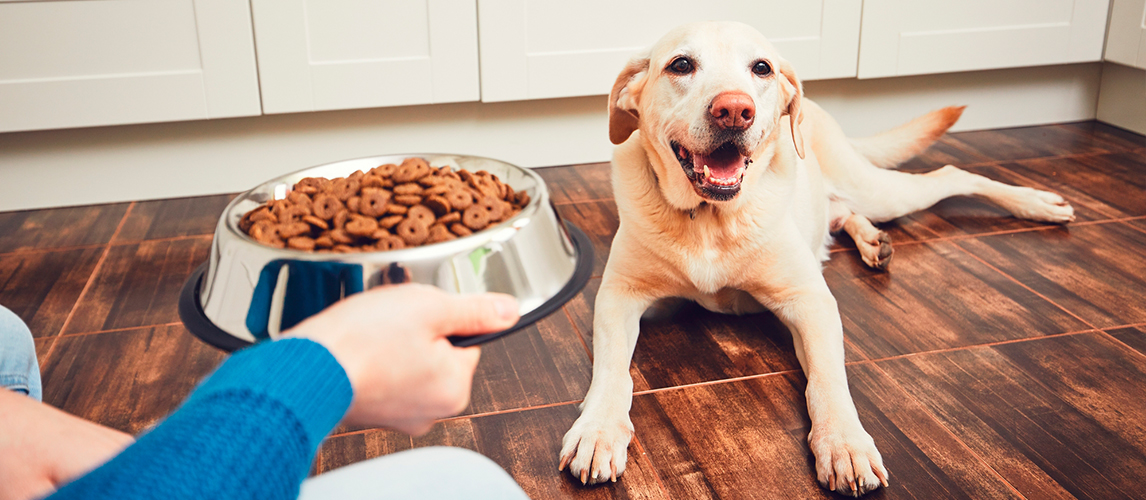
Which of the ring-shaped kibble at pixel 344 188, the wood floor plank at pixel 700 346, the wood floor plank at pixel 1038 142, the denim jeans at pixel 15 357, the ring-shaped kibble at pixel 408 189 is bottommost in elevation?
the wood floor plank at pixel 700 346

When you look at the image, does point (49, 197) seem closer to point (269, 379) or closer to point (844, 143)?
point (844, 143)

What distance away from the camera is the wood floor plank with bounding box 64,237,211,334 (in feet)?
6.73

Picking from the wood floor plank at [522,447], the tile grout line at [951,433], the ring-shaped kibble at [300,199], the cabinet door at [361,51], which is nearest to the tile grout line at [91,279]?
the cabinet door at [361,51]

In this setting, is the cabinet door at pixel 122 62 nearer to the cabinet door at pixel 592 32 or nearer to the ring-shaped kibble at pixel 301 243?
the cabinet door at pixel 592 32

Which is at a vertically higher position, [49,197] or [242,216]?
[242,216]

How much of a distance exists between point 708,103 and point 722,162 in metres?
0.17

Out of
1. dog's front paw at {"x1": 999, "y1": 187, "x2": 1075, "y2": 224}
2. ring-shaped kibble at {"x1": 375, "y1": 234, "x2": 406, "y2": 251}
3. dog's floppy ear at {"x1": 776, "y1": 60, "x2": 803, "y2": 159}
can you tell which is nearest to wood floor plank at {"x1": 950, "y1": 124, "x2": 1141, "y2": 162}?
dog's front paw at {"x1": 999, "y1": 187, "x2": 1075, "y2": 224}

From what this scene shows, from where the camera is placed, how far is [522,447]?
59.4 inches

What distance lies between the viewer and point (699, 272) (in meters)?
1.80

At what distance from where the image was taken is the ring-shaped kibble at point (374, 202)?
2.58ft

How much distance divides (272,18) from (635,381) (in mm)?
1966

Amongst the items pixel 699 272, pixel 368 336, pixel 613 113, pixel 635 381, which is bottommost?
pixel 635 381

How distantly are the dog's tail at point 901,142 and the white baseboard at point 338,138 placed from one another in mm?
714

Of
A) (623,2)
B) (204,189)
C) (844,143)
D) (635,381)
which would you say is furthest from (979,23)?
(204,189)
